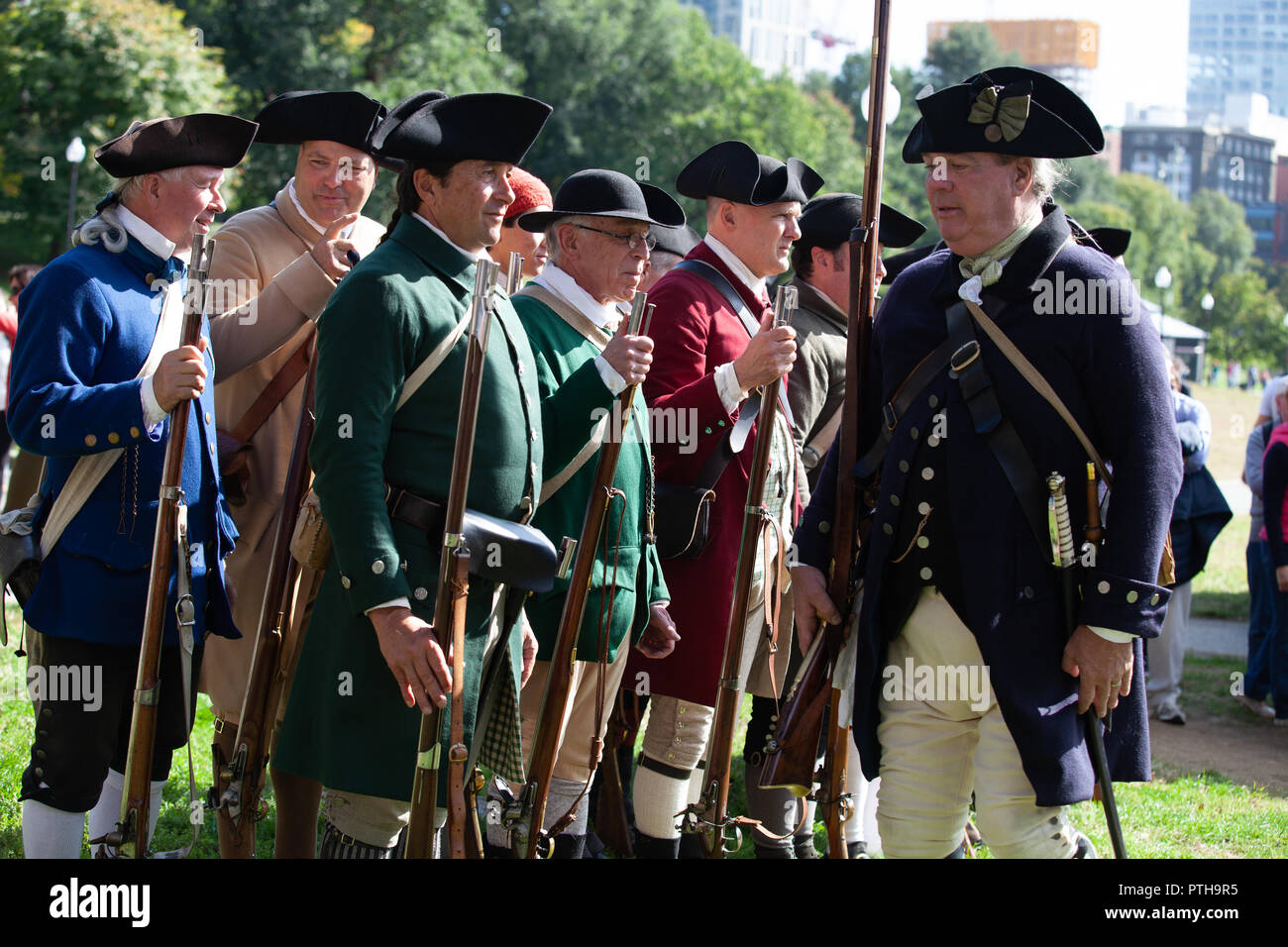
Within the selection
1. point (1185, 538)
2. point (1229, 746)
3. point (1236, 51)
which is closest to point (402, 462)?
point (1229, 746)

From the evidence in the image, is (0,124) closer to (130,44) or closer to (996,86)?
(130,44)

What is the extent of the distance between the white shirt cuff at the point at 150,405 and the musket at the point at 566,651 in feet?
3.90

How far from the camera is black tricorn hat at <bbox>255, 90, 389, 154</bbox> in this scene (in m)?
4.91

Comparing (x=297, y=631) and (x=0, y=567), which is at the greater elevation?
(x=0, y=567)

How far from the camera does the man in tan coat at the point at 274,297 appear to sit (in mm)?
4445

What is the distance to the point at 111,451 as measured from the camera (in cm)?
396

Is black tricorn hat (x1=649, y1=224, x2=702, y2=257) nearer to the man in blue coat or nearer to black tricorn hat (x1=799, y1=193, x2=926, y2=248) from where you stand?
black tricorn hat (x1=799, y1=193, x2=926, y2=248)

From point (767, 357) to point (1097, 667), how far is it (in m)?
1.52

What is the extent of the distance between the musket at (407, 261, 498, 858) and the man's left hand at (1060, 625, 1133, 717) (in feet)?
4.80

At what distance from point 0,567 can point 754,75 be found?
5950cm

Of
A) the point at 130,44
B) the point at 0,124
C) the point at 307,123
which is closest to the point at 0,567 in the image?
the point at 307,123

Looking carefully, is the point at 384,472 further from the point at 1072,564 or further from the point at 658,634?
the point at 1072,564

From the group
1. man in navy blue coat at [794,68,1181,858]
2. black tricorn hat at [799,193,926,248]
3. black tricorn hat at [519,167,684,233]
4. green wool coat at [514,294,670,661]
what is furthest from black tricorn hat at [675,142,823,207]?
man in navy blue coat at [794,68,1181,858]

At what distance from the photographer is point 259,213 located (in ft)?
16.6
